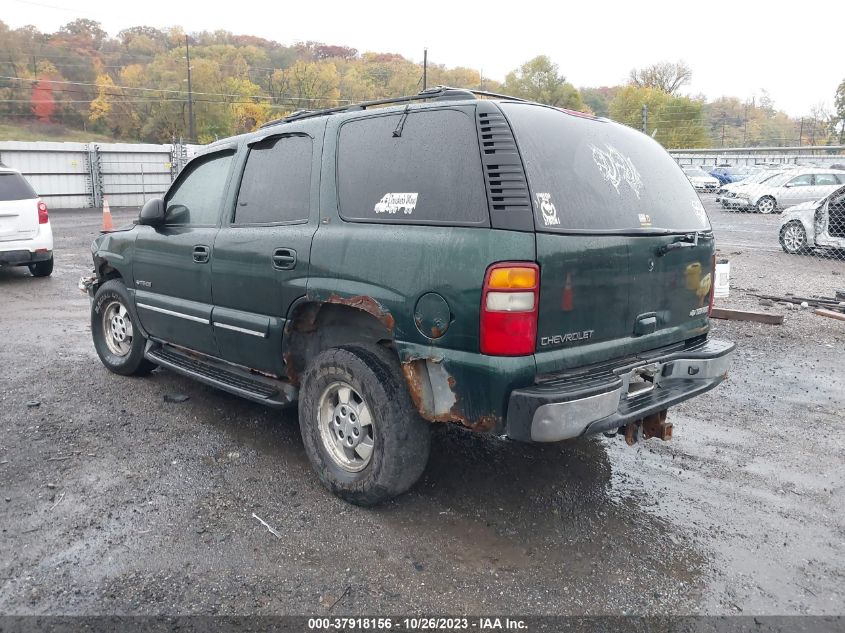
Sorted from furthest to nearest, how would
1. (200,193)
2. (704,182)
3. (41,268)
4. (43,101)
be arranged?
(43,101)
(704,182)
(41,268)
(200,193)

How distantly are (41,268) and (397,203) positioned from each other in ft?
30.9

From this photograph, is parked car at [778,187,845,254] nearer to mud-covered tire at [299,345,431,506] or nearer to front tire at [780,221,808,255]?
front tire at [780,221,808,255]

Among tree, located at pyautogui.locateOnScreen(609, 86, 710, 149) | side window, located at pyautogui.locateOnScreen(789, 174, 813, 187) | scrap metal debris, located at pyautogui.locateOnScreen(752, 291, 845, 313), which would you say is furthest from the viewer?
tree, located at pyautogui.locateOnScreen(609, 86, 710, 149)

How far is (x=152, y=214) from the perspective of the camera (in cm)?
459

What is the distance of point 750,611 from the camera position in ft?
8.48

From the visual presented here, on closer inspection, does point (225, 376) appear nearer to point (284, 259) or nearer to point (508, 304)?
point (284, 259)

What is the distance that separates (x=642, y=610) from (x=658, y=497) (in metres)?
1.04

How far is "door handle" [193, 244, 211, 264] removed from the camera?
13.7 ft

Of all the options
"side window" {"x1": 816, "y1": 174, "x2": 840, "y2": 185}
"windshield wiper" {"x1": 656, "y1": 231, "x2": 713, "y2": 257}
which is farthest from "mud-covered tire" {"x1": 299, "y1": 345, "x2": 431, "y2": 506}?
"side window" {"x1": 816, "y1": 174, "x2": 840, "y2": 185}

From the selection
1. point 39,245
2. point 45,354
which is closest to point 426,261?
point 45,354

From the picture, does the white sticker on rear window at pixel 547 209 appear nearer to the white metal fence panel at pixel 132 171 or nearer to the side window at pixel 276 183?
the side window at pixel 276 183


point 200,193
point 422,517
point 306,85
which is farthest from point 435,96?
point 306,85

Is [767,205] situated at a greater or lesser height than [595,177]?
greater

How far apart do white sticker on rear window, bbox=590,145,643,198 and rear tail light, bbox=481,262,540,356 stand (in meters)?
0.83
